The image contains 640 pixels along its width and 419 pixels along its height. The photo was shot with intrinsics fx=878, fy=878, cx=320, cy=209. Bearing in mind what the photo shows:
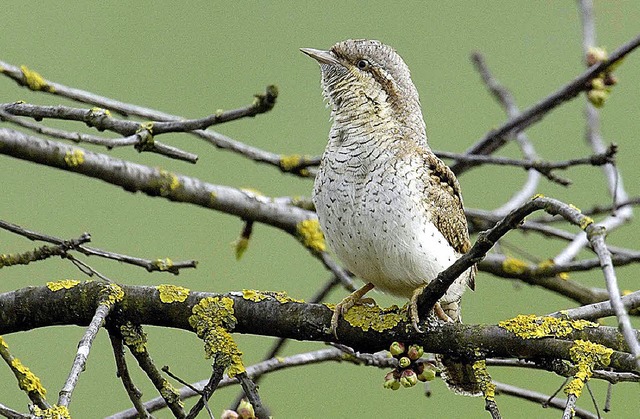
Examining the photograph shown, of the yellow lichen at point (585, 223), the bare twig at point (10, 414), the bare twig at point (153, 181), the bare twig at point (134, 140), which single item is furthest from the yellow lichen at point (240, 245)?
the yellow lichen at point (585, 223)

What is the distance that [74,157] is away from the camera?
291 centimetres

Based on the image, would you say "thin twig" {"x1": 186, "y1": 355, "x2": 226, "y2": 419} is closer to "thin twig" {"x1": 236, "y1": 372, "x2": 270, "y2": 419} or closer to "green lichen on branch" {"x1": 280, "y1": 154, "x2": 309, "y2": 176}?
"thin twig" {"x1": 236, "y1": 372, "x2": 270, "y2": 419}

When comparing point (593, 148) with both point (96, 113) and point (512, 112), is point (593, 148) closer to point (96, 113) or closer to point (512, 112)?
point (512, 112)

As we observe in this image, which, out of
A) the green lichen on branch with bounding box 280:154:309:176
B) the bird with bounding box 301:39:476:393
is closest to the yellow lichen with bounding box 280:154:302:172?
the green lichen on branch with bounding box 280:154:309:176

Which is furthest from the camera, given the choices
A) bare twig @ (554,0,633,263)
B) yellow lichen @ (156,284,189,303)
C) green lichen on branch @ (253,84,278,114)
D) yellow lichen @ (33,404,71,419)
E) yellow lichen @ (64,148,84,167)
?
bare twig @ (554,0,633,263)

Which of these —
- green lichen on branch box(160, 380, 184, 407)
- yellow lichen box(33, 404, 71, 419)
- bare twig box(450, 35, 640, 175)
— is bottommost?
yellow lichen box(33, 404, 71, 419)

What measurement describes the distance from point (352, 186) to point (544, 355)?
86cm

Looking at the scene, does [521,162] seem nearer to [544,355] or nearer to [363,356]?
[363,356]

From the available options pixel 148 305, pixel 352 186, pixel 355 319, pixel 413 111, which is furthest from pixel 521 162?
pixel 148 305

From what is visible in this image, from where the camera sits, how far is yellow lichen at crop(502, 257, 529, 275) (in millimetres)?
3289

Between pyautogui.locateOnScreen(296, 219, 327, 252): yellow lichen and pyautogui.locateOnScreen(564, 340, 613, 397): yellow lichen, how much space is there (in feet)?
4.89

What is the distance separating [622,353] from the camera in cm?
185

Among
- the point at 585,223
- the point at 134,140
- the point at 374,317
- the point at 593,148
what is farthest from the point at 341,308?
the point at 593,148

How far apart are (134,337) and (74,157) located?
3.41ft
